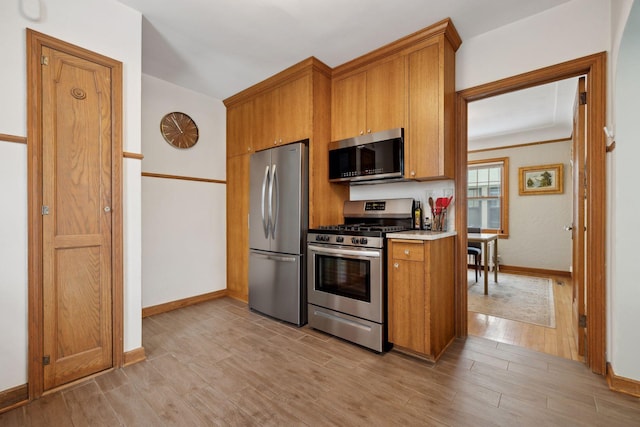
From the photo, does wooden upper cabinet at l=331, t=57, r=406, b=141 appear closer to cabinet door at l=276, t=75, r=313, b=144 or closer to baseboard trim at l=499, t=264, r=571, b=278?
cabinet door at l=276, t=75, r=313, b=144

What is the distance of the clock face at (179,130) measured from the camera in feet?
11.1

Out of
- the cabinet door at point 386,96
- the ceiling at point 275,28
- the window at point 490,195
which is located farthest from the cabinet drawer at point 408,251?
the window at point 490,195

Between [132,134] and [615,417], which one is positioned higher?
[132,134]

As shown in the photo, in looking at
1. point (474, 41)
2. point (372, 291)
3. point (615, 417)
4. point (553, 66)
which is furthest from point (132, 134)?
point (615, 417)

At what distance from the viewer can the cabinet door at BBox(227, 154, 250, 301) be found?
12.1 ft

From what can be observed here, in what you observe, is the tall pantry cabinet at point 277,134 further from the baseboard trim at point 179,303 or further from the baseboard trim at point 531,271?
the baseboard trim at point 531,271

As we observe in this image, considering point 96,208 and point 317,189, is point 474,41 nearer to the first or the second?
point 317,189

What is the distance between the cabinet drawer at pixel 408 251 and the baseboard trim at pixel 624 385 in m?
1.35

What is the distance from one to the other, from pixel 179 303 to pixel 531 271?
5.94 m

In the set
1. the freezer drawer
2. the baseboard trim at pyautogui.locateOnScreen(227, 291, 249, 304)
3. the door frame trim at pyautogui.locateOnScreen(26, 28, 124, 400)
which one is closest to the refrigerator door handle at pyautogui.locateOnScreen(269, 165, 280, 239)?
the freezer drawer

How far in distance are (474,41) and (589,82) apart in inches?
37.2

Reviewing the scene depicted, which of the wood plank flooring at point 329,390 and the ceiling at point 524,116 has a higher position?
the ceiling at point 524,116

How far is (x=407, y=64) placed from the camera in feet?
8.39

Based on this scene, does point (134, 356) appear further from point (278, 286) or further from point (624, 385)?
point (624, 385)
